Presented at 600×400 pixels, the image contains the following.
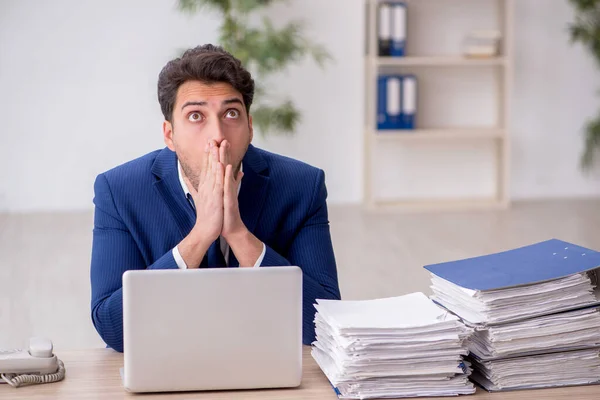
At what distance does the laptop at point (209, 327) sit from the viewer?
138 centimetres

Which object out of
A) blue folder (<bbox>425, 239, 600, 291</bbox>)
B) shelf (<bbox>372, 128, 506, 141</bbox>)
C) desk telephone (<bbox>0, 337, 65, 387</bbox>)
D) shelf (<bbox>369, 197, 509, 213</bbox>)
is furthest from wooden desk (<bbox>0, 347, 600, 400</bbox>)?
shelf (<bbox>369, 197, 509, 213</bbox>)

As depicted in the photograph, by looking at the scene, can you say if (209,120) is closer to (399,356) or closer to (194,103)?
(194,103)

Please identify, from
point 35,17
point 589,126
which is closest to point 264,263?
point 35,17

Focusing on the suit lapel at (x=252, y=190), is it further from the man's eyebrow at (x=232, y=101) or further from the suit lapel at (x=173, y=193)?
the man's eyebrow at (x=232, y=101)

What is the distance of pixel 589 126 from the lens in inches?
272

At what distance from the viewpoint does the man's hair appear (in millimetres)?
1867

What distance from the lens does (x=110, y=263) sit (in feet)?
6.28

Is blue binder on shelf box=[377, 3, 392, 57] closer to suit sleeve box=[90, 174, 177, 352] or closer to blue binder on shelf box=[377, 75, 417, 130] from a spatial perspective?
blue binder on shelf box=[377, 75, 417, 130]

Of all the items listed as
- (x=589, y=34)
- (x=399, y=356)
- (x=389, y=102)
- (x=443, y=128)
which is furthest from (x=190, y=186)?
(x=589, y=34)

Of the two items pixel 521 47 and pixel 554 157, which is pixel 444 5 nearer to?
pixel 521 47

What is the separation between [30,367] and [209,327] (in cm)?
35

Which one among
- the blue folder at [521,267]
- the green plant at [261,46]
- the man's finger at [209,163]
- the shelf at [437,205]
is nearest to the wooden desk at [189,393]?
the blue folder at [521,267]

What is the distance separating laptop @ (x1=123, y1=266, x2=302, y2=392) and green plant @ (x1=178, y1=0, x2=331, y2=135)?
4.62m

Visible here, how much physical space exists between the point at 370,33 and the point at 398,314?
17.1 ft
